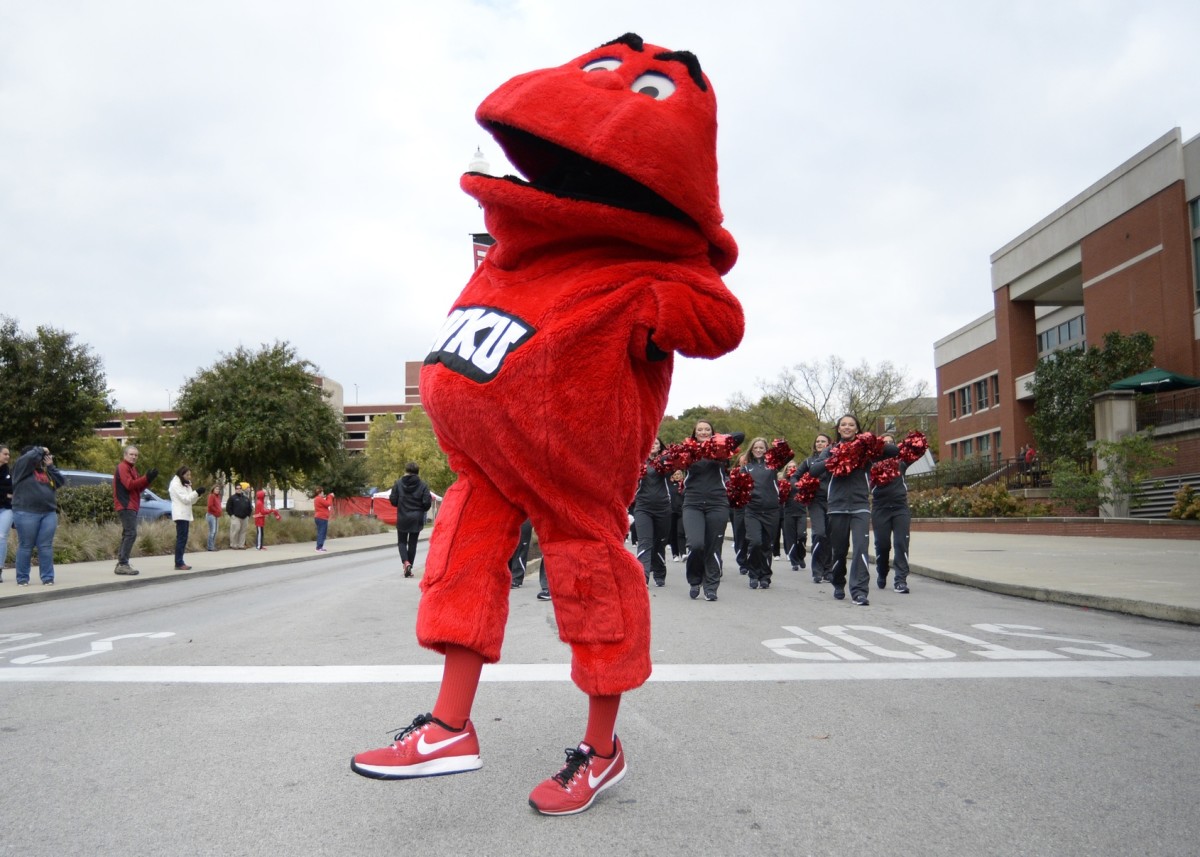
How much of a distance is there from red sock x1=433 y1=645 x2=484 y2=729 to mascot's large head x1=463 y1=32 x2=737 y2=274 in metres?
1.37

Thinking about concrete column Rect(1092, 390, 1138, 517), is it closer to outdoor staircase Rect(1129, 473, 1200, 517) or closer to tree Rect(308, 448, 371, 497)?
outdoor staircase Rect(1129, 473, 1200, 517)

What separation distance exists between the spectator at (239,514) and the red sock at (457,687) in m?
19.1

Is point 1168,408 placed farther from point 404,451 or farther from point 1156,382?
point 404,451

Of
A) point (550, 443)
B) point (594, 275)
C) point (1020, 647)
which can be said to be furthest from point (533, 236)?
point (1020, 647)

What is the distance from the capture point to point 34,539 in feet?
34.2

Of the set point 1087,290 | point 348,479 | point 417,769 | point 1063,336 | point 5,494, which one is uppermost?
point 1087,290

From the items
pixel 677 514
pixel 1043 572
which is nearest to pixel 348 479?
pixel 677 514

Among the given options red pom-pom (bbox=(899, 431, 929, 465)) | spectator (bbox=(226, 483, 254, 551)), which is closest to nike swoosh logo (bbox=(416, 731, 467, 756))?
red pom-pom (bbox=(899, 431, 929, 465))

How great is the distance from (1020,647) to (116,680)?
526cm

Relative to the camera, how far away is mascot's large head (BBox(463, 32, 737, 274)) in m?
2.37

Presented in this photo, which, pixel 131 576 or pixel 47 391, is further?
pixel 47 391

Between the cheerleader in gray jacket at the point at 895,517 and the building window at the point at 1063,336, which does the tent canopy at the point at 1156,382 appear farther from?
the cheerleader in gray jacket at the point at 895,517

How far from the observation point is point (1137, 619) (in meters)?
6.89

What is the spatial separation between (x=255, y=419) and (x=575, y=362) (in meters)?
25.9
